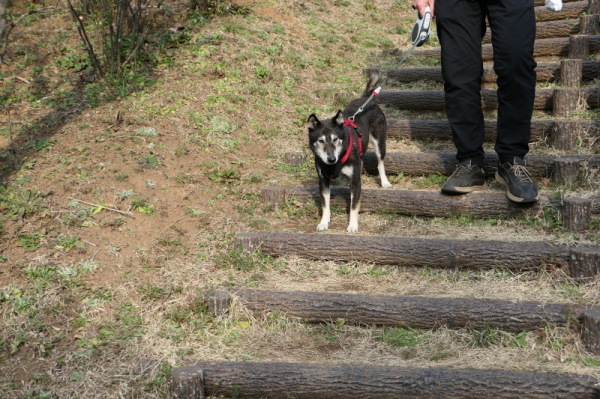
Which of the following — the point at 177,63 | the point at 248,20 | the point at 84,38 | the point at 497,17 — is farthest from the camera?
the point at 248,20

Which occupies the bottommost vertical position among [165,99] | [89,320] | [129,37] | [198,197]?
[89,320]

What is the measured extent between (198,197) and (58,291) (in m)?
1.63

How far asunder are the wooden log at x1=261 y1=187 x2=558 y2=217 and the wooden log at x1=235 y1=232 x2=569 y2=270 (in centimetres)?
62

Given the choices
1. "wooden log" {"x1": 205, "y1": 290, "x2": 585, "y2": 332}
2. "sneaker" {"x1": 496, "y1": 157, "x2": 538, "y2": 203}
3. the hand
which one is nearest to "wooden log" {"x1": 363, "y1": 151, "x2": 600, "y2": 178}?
"sneaker" {"x1": 496, "y1": 157, "x2": 538, "y2": 203}

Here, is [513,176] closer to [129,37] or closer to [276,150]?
[276,150]

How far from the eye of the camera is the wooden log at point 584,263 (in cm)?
403

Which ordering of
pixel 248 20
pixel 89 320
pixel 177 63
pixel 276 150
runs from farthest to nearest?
pixel 248 20, pixel 177 63, pixel 276 150, pixel 89 320

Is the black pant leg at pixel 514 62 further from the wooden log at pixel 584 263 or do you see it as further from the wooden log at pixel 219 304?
the wooden log at pixel 219 304

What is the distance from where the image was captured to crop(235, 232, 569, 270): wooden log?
14.2 feet

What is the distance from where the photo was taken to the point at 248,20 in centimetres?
859

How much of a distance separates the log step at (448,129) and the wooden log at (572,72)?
3.23ft

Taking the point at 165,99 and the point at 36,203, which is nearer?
the point at 36,203

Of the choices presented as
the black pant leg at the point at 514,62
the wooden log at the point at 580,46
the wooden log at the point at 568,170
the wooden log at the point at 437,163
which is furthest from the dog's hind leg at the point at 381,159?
the wooden log at the point at 580,46

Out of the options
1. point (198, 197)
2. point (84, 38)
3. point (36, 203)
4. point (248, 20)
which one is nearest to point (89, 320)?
point (36, 203)
